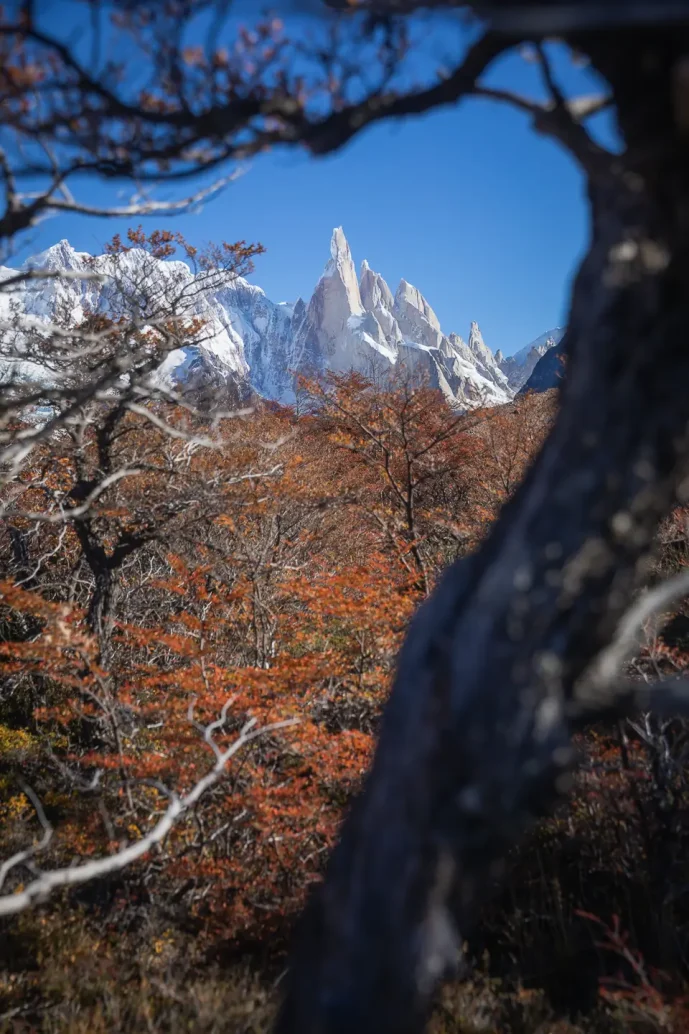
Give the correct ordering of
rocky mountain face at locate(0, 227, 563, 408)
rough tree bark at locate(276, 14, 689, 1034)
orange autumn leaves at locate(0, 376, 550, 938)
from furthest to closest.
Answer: rocky mountain face at locate(0, 227, 563, 408) < orange autumn leaves at locate(0, 376, 550, 938) < rough tree bark at locate(276, 14, 689, 1034)

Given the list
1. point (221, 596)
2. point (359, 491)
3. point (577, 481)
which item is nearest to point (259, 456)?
point (359, 491)

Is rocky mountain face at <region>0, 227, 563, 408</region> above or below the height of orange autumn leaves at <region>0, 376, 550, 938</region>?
above

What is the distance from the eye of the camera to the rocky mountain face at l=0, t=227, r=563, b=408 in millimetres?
7949

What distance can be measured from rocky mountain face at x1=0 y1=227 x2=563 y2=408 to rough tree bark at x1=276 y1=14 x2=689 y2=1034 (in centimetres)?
181

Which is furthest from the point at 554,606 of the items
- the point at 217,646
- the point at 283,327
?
the point at 283,327

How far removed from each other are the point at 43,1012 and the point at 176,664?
4.87 m

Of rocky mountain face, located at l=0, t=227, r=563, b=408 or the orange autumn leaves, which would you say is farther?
rocky mountain face, located at l=0, t=227, r=563, b=408

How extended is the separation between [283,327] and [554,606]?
6363 cm

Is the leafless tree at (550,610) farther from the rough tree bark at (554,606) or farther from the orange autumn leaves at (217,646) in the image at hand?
the orange autumn leaves at (217,646)

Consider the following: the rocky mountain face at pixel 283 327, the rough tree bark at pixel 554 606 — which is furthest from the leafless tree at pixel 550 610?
the rocky mountain face at pixel 283 327

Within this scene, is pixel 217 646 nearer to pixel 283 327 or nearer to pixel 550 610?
pixel 550 610

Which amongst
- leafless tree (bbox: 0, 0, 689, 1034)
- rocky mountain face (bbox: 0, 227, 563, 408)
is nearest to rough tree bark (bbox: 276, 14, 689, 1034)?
leafless tree (bbox: 0, 0, 689, 1034)

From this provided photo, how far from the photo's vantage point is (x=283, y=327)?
6072 cm

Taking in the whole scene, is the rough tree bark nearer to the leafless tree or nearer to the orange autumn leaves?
the leafless tree
